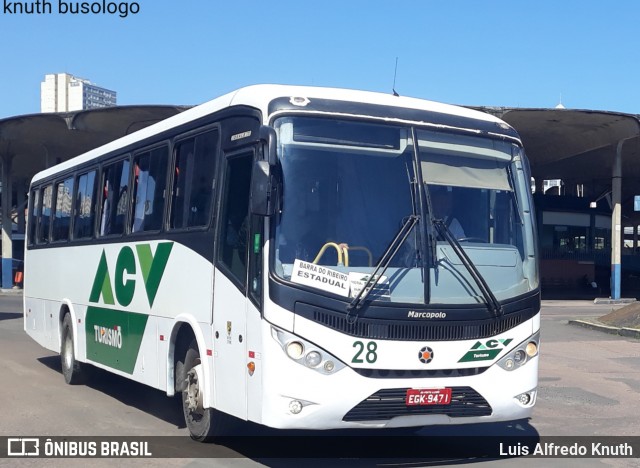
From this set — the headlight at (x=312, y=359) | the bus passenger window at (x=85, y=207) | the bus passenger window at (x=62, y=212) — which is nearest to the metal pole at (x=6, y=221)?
the bus passenger window at (x=62, y=212)

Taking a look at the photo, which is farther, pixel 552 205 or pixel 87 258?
pixel 552 205

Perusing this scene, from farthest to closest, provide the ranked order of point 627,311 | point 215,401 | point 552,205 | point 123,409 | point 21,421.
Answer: point 552,205
point 627,311
point 123,409
point 21,421
point 215,401

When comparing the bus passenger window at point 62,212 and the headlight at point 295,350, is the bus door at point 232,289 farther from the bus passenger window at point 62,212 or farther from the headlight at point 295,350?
the bus passenger window at point 62,212

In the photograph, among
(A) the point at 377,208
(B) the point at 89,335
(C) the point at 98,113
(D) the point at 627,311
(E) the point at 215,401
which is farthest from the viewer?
(C) the point at 98,113

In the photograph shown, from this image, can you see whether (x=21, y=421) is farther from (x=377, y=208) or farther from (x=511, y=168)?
(x=511, y=168)

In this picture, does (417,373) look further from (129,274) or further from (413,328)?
(129,274)

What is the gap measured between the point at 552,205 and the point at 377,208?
51872 millimetres

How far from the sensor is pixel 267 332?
6.86 meters

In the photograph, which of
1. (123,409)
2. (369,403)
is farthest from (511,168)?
(123,409)

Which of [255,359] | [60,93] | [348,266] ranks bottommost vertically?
[255,359]

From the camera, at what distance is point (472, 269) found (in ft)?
24.1

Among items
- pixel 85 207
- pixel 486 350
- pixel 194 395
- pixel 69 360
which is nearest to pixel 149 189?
pixel 194 395

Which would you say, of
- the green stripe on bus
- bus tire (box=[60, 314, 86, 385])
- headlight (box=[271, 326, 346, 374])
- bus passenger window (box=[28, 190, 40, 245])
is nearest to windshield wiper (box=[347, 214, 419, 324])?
headlight (box=[271, 326, 346, 374])

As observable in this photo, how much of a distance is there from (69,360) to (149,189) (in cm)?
407
